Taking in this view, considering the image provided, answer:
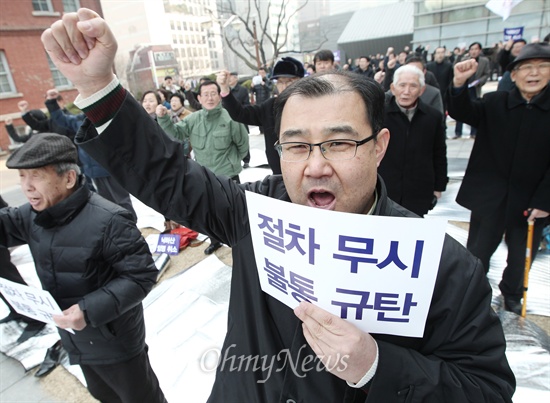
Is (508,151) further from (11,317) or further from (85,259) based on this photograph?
(11,317)

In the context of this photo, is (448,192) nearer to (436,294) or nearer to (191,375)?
(191,375)

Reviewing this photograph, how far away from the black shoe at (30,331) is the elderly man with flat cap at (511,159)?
4.11m

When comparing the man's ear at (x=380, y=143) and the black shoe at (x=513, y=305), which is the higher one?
the man's ear at (x=380, y=143)

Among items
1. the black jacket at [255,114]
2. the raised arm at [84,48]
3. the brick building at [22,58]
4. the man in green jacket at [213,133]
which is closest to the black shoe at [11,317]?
the man in green jacket at [213,133]

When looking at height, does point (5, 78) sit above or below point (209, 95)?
above

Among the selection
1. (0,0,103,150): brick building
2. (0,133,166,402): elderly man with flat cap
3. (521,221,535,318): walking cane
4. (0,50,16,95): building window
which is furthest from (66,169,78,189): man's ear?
(0,50,16,95): building window

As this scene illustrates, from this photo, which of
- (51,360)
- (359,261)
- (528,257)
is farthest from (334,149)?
(51,360)

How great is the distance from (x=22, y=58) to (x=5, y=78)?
3.77 ft

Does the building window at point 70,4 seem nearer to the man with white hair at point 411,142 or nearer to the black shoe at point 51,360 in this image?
the black shoe at point 51,360

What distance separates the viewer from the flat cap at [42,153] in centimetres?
167

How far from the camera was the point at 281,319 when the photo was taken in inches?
45.4

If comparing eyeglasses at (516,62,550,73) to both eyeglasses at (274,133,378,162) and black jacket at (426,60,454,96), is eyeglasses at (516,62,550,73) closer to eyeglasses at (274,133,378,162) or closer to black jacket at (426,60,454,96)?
eyeglasses at (274,133,378,162)

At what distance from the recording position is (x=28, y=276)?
4.33 metres

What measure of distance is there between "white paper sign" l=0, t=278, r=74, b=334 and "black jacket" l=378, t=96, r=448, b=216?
2.68m
